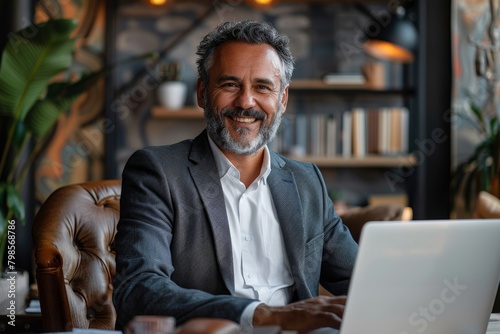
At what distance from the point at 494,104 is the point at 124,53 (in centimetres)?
252

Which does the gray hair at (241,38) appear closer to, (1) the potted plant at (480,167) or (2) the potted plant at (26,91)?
(2) the potted plant at (26,91)

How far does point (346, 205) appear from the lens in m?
5.41

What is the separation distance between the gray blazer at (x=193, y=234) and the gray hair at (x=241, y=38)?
8.5 inches

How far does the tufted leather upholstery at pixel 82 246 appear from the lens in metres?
2.12

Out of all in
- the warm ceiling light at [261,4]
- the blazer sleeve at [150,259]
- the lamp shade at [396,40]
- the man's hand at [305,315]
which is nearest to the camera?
the man's hand at [305,315]

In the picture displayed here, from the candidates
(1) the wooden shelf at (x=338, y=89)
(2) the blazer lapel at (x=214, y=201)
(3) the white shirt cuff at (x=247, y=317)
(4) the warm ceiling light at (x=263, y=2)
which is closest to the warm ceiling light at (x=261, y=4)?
(4) the warm ceiling light at (x=263, y=2)

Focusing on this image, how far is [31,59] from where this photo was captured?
3.86m

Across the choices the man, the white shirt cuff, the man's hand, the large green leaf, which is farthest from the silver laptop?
the large green leaf

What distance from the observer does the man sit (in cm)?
189

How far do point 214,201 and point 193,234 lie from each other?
10 cm

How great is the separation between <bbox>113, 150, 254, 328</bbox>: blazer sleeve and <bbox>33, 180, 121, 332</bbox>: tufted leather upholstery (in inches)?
11.4

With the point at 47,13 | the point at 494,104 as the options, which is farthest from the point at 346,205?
the point at 47,13

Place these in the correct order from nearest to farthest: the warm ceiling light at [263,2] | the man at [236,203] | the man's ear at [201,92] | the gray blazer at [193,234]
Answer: the gray blazer at [193,234]
the man at [236,203]
the man's ear at [201,92]
the warm ceiling light at [263,2]

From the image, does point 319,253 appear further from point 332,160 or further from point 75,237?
point 332,160
